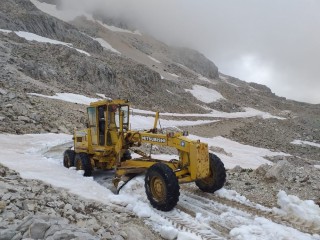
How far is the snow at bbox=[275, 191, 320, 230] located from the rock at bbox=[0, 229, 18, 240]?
6531 mm

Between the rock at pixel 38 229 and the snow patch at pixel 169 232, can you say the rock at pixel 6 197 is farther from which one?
the snow patch at pixel 169 232

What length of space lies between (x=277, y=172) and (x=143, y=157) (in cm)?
470

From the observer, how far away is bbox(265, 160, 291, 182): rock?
12.9m

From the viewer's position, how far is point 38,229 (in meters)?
6.57

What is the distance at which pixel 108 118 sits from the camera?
13.2 m

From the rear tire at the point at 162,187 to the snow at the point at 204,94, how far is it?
64762mm

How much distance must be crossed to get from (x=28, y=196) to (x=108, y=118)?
5.21 metres

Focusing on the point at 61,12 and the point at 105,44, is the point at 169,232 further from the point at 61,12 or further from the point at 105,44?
the point at 61,12

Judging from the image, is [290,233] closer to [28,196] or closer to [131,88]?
[28,196]

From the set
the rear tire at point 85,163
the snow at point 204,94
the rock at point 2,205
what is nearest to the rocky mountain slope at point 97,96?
the rock at point 2,205

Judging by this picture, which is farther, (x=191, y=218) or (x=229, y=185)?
(x=229, y=185)

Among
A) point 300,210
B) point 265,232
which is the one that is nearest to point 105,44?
point 300,210

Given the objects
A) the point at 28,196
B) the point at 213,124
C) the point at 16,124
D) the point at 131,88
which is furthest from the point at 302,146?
the point at 28,196

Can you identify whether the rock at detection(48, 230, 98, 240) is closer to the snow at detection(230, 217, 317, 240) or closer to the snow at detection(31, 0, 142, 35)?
the snow at detection(230, 217, 317, 240)
